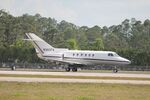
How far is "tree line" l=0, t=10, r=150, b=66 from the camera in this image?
315ft

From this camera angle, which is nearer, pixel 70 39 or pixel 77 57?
pixel 77 57

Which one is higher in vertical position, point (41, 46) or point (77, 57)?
point (41, 46)

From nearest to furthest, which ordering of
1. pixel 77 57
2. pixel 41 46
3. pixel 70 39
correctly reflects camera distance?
1. pixel 77 57
2. pixel 41 46
3. pixel 70 39

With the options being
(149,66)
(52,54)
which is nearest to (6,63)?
(52,54)

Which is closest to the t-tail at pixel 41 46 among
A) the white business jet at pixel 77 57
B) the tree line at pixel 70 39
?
the white business jet at pixel 77 57

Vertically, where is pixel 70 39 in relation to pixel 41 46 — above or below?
above

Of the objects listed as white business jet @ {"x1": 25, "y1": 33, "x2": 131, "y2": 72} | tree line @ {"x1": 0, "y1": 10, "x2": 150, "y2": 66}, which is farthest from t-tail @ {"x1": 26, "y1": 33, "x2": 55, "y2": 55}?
tree line @ {"x1": 0, "y1": 10, "x2": 150, "y2": 66}

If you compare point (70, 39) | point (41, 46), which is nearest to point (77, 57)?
point (41, 46)

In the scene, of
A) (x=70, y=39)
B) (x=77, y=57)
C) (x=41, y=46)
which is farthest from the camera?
A: (x=70, y=39)

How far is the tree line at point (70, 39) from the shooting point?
96075 millimetres

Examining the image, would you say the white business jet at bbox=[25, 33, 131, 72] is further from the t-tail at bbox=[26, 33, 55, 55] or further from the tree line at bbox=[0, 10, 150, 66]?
the tree line at bbox=[0, 10, 150, 66]

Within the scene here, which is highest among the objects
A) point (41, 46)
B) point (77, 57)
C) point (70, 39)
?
point (70, 39)

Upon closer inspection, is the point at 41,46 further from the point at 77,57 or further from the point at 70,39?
the point at 70,39

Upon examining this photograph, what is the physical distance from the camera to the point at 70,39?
133250 millimetres
